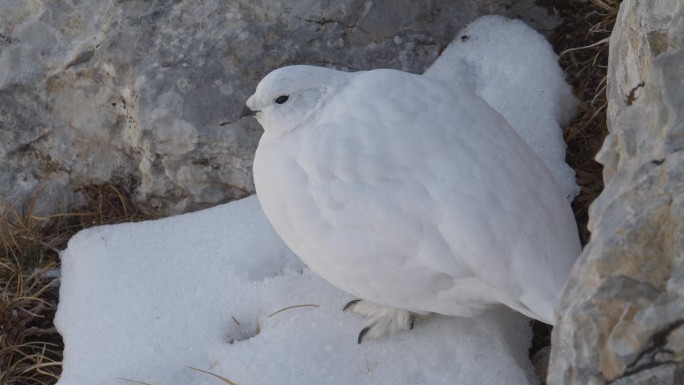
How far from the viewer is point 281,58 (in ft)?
12.0

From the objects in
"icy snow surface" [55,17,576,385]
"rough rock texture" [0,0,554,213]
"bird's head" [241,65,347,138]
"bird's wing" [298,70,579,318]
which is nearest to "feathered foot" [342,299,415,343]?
"icy snow surface" [55,17,576,385]

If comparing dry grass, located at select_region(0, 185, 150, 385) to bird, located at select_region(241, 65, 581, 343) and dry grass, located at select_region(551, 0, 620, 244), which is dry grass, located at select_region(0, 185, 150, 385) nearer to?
bird, located at select_region(241, 65, 581, 343)

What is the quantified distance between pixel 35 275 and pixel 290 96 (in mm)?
1554

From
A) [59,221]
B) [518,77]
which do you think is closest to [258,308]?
[59,221]

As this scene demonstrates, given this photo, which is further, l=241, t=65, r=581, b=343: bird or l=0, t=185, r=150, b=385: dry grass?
l=0, t=185, r=150, b=385: dry grass

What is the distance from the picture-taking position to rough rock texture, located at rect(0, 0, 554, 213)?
3.64 meters

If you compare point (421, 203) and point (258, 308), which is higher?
point (421, 203)

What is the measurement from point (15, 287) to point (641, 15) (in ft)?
8.98

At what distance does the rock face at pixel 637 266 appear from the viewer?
62.8 inches

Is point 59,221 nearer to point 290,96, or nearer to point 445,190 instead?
point 290,96

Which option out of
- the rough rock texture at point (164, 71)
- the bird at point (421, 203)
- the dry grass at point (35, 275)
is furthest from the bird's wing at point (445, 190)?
the dry grass at point (35, 275)

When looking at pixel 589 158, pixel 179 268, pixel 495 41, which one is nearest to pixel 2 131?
pixel 179 268

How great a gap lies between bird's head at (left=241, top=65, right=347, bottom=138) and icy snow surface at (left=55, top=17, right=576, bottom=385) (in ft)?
2.25

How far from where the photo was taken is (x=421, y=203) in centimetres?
243
